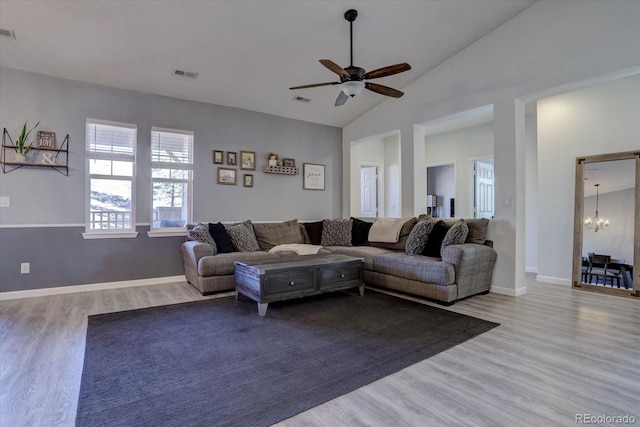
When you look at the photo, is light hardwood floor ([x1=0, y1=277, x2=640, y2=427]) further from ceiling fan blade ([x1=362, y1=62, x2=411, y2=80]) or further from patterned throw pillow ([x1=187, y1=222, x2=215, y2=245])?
ceiling fan blade ([x1=362, y1=62, x2=411, y2=80])

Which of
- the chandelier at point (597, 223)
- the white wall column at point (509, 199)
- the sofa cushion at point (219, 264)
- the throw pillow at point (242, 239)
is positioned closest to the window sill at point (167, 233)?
the throw pillow at point (242, 239)

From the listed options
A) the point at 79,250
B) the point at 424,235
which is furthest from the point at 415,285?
Answer: the point at 79,250

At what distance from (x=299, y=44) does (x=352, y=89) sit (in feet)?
4.04

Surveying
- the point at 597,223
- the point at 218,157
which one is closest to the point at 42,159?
the point at 218,157

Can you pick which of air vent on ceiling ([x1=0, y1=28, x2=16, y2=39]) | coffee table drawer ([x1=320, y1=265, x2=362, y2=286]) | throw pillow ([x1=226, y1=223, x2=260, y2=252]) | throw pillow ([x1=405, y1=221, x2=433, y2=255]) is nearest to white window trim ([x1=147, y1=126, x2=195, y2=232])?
throw pillow ([x1=226, y1=223, x2=260, y2=252])

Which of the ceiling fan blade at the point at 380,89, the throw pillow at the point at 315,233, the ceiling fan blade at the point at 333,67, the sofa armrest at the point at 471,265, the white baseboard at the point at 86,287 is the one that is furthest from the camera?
the throw pillow at the point at 315,233

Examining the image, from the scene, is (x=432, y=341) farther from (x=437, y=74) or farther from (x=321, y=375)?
(x=437, y=74)

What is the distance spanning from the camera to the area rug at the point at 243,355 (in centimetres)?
180

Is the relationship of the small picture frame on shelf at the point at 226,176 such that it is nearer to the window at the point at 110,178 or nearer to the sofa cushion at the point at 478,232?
the window at the point at 110,178

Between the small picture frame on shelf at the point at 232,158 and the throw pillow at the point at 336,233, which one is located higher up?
the small picture frame on shelf at the point at 232,158

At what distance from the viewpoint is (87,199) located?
14.6ft

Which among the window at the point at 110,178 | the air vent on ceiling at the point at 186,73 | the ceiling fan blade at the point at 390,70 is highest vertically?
the air vent on ceiling at the point at 186,73

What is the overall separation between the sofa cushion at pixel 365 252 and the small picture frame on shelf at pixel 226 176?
6.39ft

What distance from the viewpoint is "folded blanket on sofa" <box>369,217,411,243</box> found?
16.3 ft
